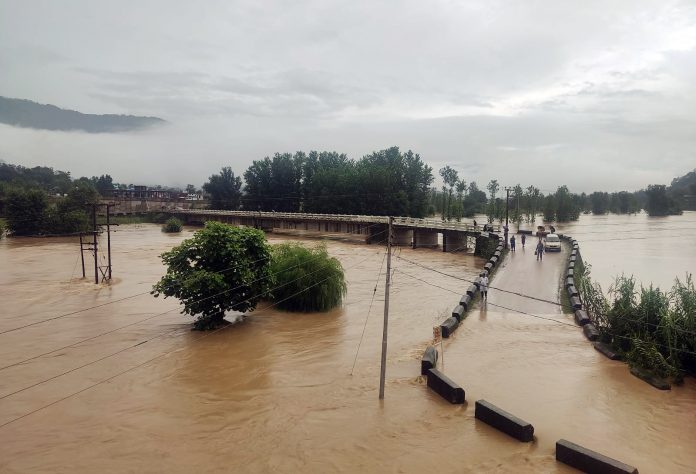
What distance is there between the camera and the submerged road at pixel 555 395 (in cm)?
1055

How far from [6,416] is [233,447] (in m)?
7.67

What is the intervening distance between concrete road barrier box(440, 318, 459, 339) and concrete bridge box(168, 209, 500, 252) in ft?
87.2

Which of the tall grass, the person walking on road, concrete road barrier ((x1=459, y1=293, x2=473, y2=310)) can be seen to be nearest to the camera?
the tall grass

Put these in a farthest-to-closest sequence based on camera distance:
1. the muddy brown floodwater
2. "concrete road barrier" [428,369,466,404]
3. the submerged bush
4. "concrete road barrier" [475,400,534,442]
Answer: the submerged bush → "concrete road barrier" [428,369,466,404] → the muddy brown floodwater → "concrete road barrier" [475,400,534,442]

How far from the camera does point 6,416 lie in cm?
1388

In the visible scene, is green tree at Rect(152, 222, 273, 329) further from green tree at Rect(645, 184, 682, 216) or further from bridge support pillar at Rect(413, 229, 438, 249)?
green tree at Rect(645, 184, 682, 216)

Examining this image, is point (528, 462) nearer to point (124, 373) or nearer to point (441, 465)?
point (441, 465)

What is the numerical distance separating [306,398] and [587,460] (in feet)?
26.4

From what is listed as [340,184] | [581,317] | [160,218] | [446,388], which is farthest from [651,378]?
[160,218]

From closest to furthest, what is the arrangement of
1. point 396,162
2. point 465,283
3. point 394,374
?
point 394,374
point 465,283
point 396,162

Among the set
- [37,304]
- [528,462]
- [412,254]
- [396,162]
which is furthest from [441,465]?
[396,162]

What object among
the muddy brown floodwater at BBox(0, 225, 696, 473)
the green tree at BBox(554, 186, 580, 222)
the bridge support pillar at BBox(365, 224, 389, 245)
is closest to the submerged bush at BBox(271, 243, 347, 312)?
the muddy brown floodwater at BBox(0, 225, 696, 473)

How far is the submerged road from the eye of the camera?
416 inches

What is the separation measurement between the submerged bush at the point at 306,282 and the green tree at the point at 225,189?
327ft
